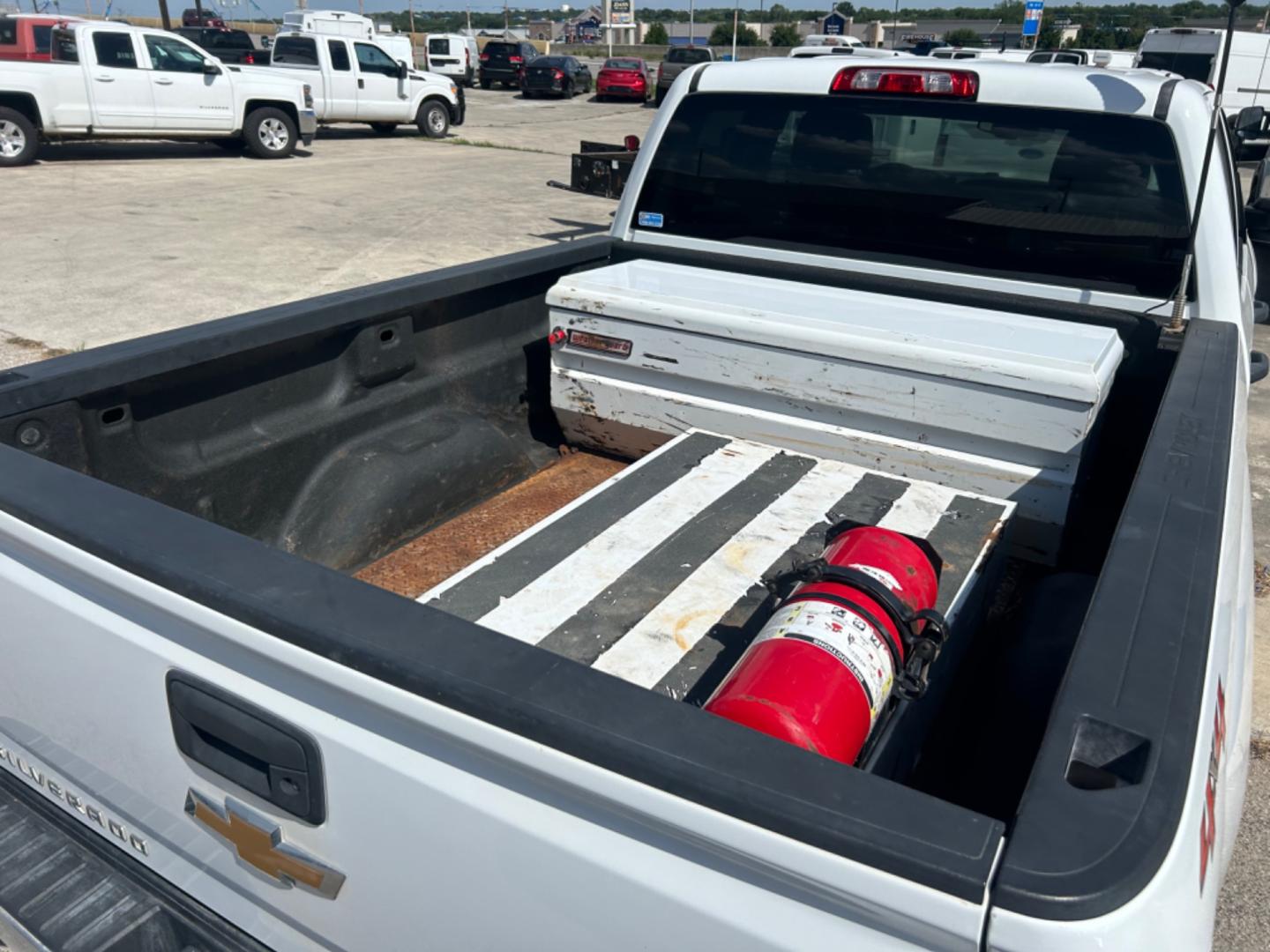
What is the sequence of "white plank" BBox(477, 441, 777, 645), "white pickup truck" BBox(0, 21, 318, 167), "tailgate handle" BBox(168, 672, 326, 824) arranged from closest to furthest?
"tailgate handle" BBox(168, 672, 326, 824) < "white plank" BBox(477, 441, 777, 645) < "white pickup truck" BBox(0, 21, 318, 167)

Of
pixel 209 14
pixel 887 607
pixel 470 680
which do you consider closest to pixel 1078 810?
pixel 470 680

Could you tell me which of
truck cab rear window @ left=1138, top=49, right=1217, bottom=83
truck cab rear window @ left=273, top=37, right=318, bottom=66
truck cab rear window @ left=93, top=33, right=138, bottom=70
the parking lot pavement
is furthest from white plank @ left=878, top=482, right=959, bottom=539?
truck cab rear window @ left=1138, top=49, right=1217, bottom=83

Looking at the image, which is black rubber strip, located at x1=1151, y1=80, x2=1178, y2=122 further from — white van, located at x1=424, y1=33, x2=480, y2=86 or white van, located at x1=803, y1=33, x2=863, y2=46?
white van, located at x1=424, y1=33, x2=480, y2=86

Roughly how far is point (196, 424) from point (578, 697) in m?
1.66

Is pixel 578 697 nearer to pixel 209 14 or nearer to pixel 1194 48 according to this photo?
pixel 1194 48

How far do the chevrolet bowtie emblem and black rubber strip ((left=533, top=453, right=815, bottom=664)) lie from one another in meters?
0.70

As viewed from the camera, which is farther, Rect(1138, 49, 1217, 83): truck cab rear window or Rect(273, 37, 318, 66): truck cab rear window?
Rect(1138, 49, 1217, 83): truck cab rear window

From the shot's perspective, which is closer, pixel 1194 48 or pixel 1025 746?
pixel 1025 746

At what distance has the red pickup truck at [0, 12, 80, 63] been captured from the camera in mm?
14312

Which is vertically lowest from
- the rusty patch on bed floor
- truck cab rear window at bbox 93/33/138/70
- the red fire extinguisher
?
the rusty patch on bed floor

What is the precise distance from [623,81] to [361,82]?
15.6 meters

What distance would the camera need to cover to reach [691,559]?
235 cm

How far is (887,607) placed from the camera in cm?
185

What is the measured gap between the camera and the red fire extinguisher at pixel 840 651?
1.60 m
